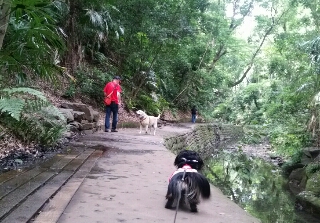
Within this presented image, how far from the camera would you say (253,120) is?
112 feet

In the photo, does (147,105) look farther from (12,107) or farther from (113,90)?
(12,107)

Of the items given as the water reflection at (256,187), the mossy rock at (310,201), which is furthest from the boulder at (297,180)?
the mossy rock at (310,201)

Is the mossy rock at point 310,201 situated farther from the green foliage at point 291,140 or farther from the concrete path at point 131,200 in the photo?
the green foliage at point 291,140

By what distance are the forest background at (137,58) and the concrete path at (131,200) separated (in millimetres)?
1354

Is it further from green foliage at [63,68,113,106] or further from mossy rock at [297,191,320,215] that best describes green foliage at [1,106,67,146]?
mossy rock at [297,191,320,215]

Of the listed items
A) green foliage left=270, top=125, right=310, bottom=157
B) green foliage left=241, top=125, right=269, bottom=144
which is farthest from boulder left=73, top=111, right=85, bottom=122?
green foliage left=241, top=125, right=269, bottom=144

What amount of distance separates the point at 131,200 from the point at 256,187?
812 cm

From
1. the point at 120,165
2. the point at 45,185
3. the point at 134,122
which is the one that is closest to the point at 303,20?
the point at 134,122

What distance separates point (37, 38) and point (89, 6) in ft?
27.7

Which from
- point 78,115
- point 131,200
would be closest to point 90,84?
point 78,115

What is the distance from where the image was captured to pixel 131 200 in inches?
157

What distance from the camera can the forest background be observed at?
5.64 m

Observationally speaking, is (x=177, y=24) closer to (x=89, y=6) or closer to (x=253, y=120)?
(x=89, y=6)

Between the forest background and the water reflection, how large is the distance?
1.50 m
